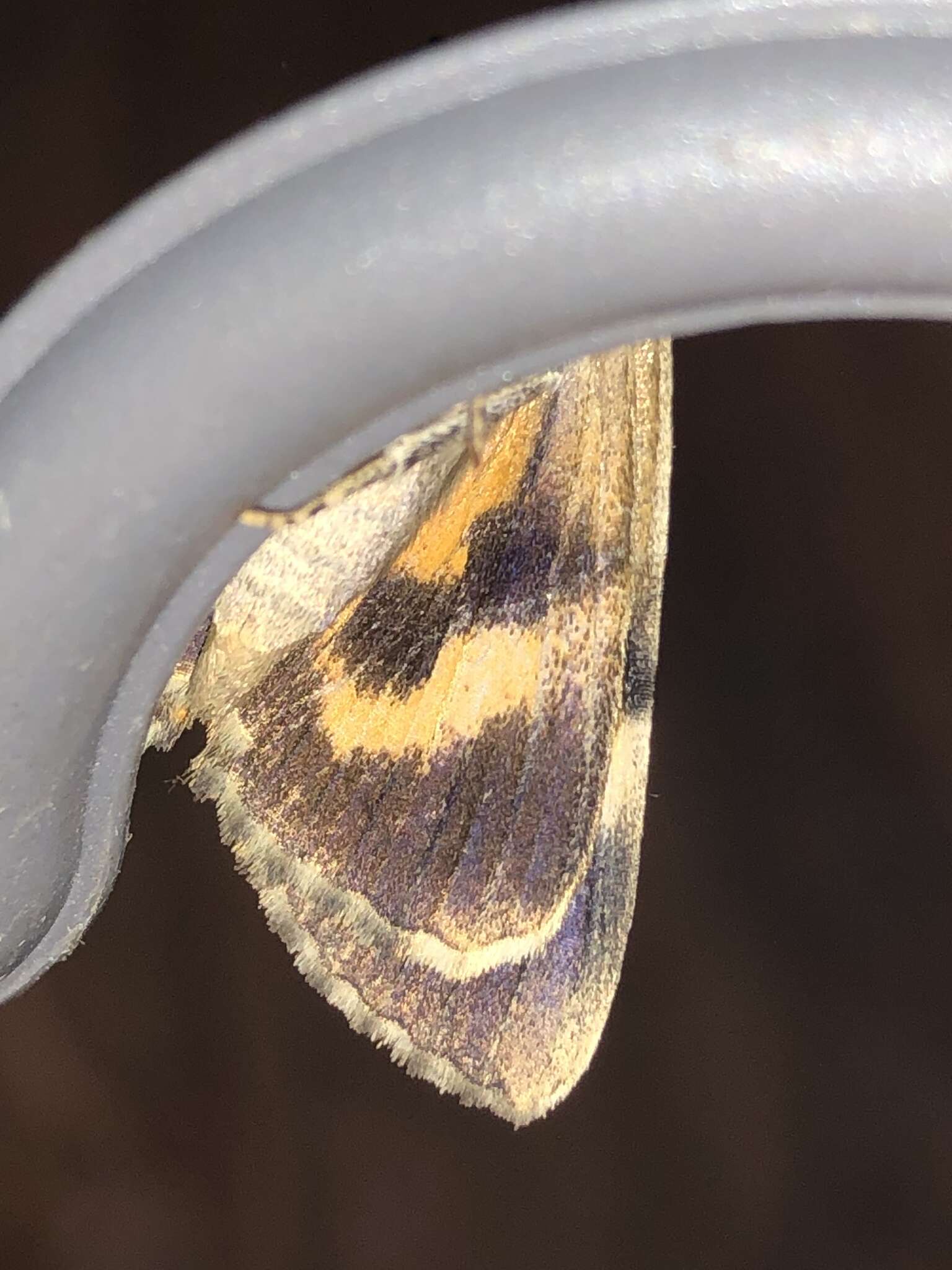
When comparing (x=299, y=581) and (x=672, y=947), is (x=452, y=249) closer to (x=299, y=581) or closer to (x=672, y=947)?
(x=299, y=581)

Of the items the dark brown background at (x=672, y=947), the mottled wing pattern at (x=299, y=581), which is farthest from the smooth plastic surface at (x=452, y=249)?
the dark brown background at (x=672, y=947)

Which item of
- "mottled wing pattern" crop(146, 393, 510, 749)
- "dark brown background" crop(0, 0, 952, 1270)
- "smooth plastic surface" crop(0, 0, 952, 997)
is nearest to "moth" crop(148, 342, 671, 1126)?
"mottled wing pattern" crop(146, 393, 510, 749)

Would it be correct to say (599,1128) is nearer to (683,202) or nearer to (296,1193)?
(296,1193)

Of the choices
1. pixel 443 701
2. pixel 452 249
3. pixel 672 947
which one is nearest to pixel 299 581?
pixel 443 701

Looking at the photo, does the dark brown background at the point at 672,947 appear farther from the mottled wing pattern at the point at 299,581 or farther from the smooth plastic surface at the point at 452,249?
the smooth plastic surface at the point at 452,249

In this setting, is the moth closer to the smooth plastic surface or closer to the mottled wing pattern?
the mottled wing pattern
